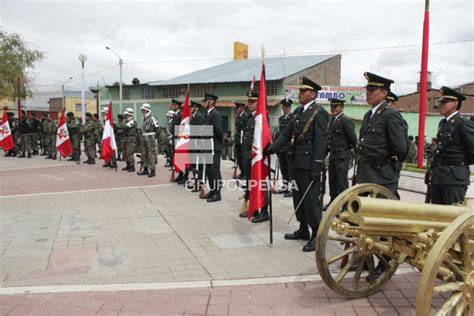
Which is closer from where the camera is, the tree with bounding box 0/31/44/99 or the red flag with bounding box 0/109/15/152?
the red flag with bounding box 0/109/15/152

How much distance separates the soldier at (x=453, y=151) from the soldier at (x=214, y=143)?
4.03m

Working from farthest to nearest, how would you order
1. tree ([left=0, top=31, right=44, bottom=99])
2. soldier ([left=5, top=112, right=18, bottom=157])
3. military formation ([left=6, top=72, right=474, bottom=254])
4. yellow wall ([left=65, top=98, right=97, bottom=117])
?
yellow wall ([left=65, top=98, right=97, bottom=117]) < tree ([left=0, top=31, right=44, bottom=99]) < soldier ([left=5, top=112, right=18, bottom=157]) < military formation ([left=6, top=72, right=474, bottom=254])

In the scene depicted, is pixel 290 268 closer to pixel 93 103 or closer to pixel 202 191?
pixel 202 191

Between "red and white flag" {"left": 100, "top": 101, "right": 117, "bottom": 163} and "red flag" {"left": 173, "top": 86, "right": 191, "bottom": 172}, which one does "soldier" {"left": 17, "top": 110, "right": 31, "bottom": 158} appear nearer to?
"red and white flag" {"left": 100, "top": 101, "right": 117, "bottom": 163}

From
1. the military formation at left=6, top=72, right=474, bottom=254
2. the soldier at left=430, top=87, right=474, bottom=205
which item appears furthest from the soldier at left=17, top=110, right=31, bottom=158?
the soldier at left=430, top=87, right=474, bottom=205

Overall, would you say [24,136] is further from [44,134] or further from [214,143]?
[214,143]

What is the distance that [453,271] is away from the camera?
261 centimetres

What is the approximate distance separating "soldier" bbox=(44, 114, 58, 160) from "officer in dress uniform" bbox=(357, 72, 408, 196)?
553 inches

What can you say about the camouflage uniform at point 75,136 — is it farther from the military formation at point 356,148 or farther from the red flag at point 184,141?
the military formation at point 356,148

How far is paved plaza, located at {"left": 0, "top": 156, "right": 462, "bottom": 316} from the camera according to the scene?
3400 millimetres

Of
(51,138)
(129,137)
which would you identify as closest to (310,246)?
(129,137)

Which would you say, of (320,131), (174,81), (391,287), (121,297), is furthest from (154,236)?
(174,81)

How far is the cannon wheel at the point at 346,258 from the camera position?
3.16 m

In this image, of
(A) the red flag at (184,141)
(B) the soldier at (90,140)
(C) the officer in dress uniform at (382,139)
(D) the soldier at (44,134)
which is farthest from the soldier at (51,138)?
(C) the officer in dress uniform at (382,139)
